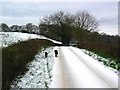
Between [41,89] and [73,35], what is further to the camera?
[73,35]

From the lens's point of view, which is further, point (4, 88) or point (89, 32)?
point (89, 32)

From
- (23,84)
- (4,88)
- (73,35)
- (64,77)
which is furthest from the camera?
(73,35)

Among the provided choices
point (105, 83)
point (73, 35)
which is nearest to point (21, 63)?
point (105, 83)

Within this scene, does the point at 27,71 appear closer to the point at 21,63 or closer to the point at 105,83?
the point at 21,63

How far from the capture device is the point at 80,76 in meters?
16.5

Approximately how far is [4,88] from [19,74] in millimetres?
4073

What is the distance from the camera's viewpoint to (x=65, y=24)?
90.0 metres

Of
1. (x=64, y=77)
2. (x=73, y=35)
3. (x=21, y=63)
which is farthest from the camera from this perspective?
(x=73, y=35)

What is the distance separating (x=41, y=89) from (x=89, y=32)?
249 feet

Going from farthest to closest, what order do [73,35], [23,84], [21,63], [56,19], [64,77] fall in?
[56,19] → [73,35] → [21,63] → [64,77] → [23,84]

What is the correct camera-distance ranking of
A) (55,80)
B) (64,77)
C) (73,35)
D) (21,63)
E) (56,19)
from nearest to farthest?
(55,80) → (64,77) → (21,63) → (73,35) → (56,19)

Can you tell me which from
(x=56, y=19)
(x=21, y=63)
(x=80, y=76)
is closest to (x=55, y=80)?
(x=80, y=76)

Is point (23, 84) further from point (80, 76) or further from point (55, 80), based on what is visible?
point (80, 76)

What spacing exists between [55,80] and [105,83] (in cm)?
235
